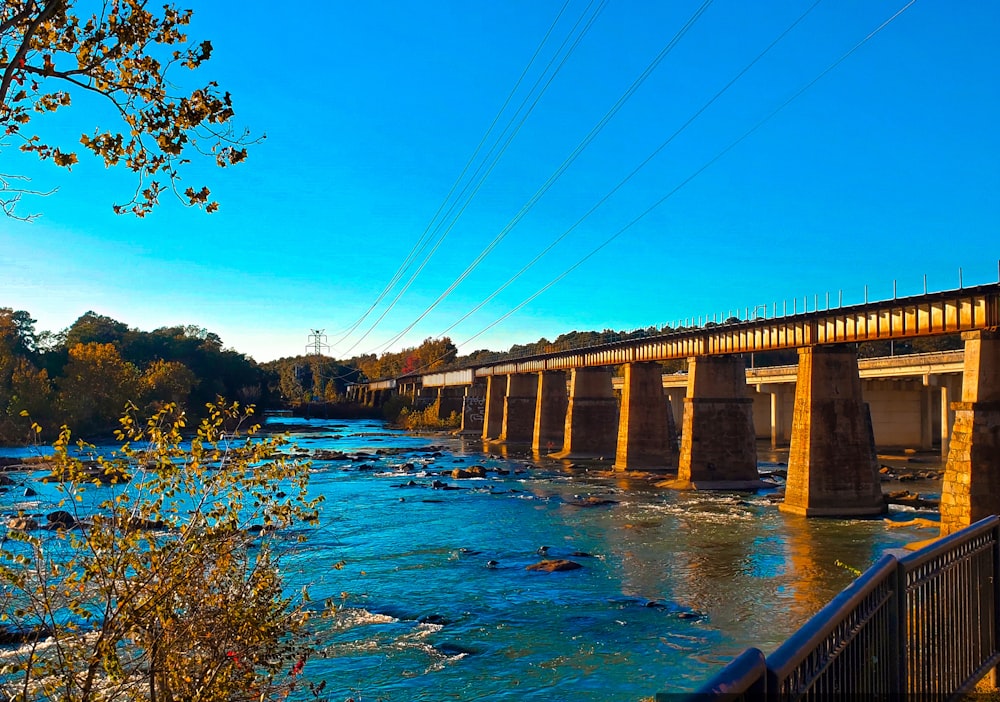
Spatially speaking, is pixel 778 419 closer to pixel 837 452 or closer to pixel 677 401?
pixel 677 401

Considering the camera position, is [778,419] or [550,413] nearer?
[550,413]

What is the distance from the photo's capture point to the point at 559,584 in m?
26.7

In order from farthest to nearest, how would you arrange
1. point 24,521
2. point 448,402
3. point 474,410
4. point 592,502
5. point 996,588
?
1. point 448,402
2. point 474,410
3. point 592,502
4. point 24,521
5. point 996,588

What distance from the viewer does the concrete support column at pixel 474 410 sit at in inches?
4995

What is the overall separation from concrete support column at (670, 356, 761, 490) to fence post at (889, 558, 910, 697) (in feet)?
155

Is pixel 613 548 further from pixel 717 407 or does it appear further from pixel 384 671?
pixel 717 407

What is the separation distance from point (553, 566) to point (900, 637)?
913 inches

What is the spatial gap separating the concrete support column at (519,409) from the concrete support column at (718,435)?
4650 centimetres

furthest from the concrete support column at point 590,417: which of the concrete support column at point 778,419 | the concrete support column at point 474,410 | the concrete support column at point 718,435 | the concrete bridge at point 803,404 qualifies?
the concrete support column at point 474,410

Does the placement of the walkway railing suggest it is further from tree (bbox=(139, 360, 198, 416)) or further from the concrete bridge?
tree (bbox=(139, 360, 198, 416))

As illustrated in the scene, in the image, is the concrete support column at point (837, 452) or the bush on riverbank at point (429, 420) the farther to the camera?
the bush on riverbank at point (429, 420)

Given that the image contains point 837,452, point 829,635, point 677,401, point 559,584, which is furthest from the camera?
point 677,401

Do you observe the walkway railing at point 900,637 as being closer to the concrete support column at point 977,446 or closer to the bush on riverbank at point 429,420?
the concrete support column at point 977,446

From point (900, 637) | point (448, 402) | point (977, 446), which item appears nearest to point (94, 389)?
point (448, 402)
